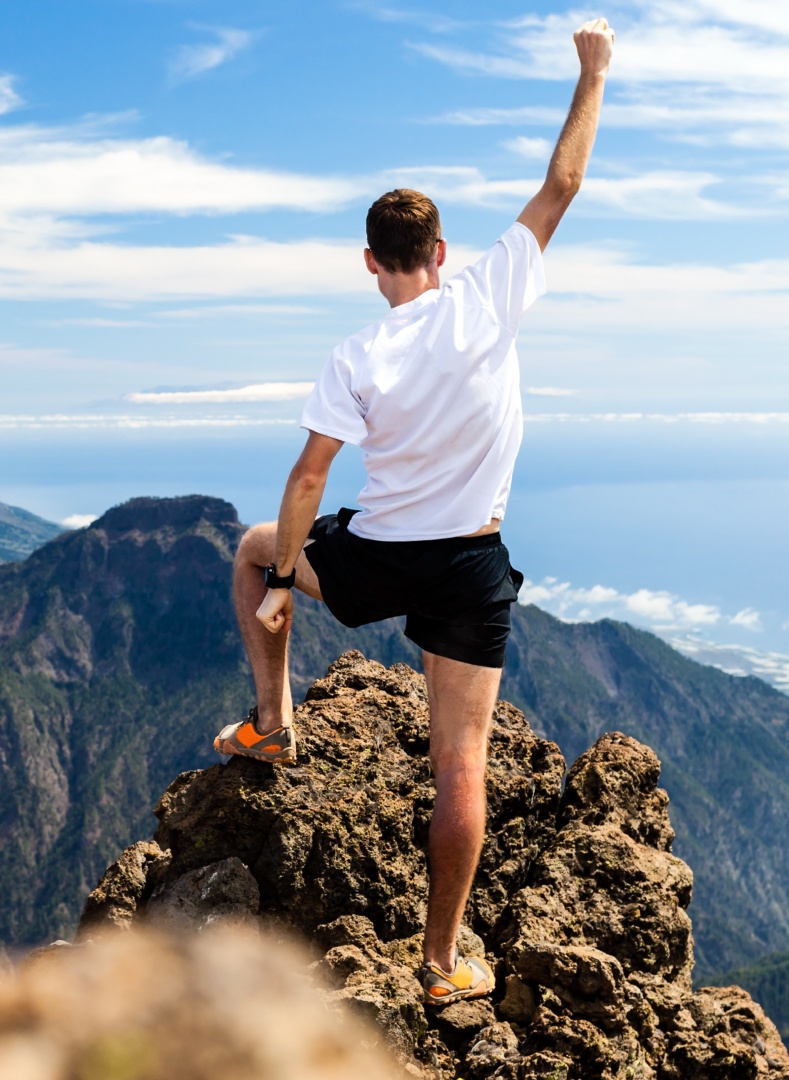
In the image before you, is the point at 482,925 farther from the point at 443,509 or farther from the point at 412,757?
the point at 443,509

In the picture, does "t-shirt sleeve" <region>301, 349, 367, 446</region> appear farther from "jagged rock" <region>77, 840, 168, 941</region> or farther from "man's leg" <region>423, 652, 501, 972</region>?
"jagged rock" <region>77, 840, 168, 941</region>

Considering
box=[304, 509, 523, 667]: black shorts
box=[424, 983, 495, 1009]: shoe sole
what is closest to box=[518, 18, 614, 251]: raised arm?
box=[304, 509, 523, 667]: black shorts

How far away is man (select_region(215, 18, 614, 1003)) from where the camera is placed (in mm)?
7250

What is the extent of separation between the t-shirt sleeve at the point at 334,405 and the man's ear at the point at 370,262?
713 mm

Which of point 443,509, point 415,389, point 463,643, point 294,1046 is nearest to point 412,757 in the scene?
point 463,643

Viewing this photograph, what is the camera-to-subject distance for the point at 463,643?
782cm

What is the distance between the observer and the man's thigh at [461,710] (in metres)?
7.86

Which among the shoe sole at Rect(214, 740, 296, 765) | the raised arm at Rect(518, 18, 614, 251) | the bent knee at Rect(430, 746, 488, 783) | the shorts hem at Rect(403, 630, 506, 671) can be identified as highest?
the raised arm at Rect(518, 18, 614, 251)

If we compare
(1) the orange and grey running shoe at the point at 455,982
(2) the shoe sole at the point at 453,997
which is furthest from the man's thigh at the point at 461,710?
(2) the shoe sole at the point at 453,997

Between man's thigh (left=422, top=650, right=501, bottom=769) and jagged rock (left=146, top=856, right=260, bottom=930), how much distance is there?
83.6 inches

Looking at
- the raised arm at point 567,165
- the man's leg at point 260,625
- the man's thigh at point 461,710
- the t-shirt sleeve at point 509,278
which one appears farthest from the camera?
the man's leg at point 260,625

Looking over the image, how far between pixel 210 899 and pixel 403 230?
538cm

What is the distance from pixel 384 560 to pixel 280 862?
2916 millimetres

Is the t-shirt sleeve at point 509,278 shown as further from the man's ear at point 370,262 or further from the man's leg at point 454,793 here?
the man's leg at point 454,793
